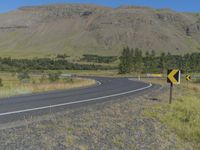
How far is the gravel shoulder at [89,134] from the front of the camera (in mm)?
7488

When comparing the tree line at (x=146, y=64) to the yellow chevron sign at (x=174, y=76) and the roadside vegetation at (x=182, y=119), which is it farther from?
the roadside vegetation at (x=182, y=119)

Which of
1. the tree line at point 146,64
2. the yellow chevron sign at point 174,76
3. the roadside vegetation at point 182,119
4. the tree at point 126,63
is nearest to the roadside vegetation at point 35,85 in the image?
the yellow chevron sign at point 174,76

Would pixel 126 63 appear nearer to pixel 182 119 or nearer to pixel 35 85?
pixel 35 85

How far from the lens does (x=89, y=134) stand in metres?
8.48

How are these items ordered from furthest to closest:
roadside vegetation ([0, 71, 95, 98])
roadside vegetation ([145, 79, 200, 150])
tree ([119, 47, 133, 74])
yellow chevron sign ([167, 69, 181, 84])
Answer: tree ([119, 47, 133, 74])
roadside vegetation ([0, 71, 95, 98])
yellow chevron sign ([167, 69, 181, 84])
roadside vegetation ([145, 79, 200, 150])

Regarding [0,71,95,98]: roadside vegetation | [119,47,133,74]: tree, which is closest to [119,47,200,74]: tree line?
[119,47,133,74]: tree

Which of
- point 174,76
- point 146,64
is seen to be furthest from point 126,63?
point 174,76

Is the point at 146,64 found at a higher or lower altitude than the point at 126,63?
lower

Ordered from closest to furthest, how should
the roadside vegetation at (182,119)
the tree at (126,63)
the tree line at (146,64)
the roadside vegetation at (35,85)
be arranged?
1. the roadside vegetation at (182,119)
2. the roadside vegetation at (35,85)
3. the tree at (126,63)
4. the tree line at (146,64)

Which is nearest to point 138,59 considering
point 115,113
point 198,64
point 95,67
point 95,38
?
point 198,64

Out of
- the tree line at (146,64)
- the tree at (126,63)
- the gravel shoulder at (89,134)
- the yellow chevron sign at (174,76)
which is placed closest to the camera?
the gravel shoulder at (89,134)

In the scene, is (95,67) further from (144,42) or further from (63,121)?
(63,121)

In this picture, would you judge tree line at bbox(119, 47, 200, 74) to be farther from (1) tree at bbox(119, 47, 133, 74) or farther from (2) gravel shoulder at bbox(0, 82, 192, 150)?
(2) gravel shoulder at bbox(0, 82, 192, 150)

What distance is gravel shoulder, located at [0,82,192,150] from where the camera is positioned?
749 cm
